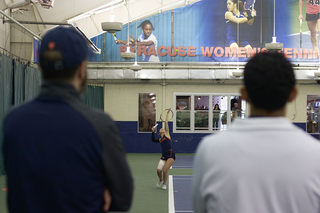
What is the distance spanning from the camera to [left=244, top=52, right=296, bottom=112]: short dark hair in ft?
4.66

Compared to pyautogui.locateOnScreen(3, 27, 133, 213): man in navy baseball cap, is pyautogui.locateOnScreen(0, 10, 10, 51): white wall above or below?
above

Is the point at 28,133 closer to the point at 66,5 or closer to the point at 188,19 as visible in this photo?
the point at 66,5

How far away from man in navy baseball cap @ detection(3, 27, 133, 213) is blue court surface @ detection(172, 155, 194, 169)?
11.3m

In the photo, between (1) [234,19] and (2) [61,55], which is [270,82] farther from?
(1) [234,19]

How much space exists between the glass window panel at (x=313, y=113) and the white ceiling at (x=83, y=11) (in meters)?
7.37

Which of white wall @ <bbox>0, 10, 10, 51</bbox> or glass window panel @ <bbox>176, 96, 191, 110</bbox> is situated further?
glass window panel @ <bbox>176, 96, 191, 110</bbox>

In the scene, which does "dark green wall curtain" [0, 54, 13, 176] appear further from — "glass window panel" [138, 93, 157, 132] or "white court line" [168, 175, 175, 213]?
"glass window panel" [138, 93, 157, 132]

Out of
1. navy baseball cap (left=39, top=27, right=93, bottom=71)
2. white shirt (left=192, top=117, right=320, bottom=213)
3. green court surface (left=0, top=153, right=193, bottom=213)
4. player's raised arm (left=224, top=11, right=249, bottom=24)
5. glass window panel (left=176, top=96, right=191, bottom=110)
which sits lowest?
green court surface (left=0, top=153, right=193, bottom=213)

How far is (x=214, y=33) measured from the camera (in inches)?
637

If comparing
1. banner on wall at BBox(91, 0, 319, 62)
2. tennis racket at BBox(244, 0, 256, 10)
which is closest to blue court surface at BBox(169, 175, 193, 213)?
banner on wall at BBox(91, 0, 319, 62)

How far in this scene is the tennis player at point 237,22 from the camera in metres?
16.0

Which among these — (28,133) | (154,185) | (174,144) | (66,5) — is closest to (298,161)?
(28,133)

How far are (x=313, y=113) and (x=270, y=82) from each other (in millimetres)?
16887

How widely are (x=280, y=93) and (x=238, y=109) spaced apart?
15413mm
